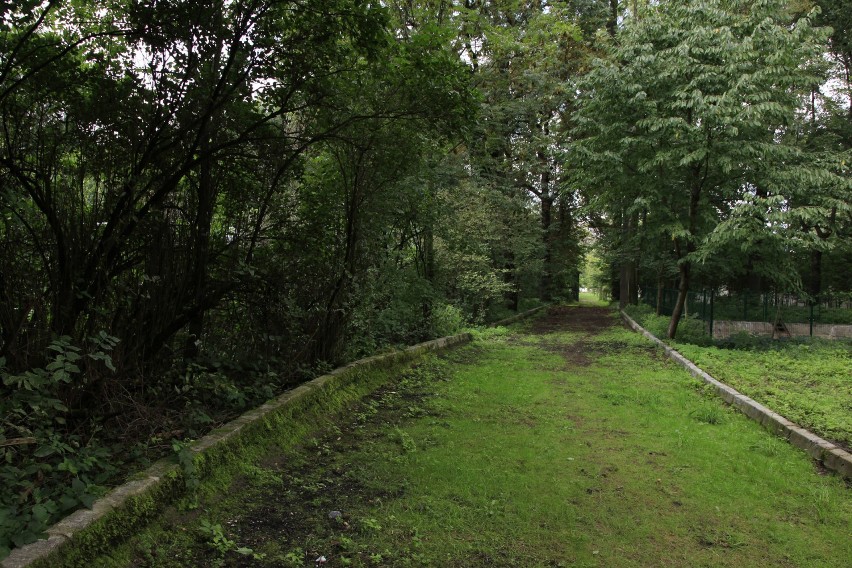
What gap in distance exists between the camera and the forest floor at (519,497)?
2.95 meters

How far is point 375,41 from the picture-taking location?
4.43 m

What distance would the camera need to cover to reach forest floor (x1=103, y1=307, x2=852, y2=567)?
9.66 ft

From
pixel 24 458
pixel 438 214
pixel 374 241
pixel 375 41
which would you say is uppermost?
pixel 375 41

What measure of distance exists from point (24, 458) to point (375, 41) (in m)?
3.79

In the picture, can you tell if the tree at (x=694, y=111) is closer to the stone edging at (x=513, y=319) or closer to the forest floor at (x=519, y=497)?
the stone edging at (x=513, y=319)

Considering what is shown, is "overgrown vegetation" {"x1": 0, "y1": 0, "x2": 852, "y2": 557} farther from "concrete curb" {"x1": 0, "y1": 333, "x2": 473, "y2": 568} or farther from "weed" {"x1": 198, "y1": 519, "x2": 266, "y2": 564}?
"weed" {"x1": 198, "y1": 519, "x2": 266, "y2": 564}

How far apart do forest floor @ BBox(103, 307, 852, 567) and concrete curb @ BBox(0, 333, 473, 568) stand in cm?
12

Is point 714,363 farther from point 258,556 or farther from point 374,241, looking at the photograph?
point 258,556

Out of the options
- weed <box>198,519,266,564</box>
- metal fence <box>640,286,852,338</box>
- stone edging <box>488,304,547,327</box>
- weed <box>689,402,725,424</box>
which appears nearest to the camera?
weed <box>198,519,266,564</box>

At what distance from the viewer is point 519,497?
3713mm

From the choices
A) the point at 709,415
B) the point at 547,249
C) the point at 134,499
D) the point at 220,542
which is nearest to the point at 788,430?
the point at 709,415

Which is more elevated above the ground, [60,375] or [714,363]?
[60,375]

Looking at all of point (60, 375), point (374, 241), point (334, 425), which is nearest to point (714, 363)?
point (374, 241)

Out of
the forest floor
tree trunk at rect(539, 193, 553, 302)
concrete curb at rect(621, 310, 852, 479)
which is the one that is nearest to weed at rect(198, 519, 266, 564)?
the forest floor
